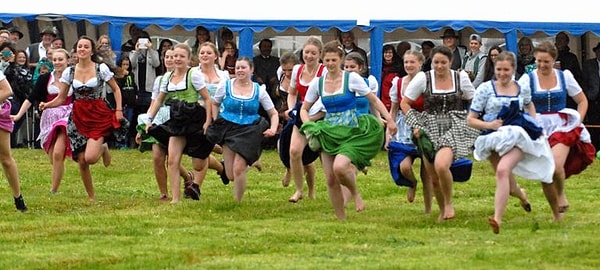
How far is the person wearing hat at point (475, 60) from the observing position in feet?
76.9

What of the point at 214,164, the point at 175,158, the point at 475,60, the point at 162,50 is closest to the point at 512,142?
the point at 175,158

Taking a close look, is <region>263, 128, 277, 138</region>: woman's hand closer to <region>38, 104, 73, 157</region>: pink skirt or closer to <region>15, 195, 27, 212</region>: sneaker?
<region>38, 104, 73, 157</region>: pink skirt

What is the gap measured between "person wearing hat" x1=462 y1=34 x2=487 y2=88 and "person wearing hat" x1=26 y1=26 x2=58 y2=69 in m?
6.65

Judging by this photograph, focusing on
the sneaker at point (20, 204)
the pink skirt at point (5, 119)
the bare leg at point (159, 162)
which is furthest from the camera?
the bare leg at point (159, 162)

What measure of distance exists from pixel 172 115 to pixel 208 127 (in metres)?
0.41

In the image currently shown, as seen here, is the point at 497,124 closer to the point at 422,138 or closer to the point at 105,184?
the point at 422,138

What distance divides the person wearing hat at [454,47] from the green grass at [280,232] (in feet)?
Result: 18.4

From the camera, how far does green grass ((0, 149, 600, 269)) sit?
1138cm

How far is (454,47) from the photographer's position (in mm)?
24219

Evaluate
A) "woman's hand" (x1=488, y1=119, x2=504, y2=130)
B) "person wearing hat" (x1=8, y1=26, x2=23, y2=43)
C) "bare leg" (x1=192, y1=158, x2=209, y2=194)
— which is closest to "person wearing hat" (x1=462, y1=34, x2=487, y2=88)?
"person wearing hat" (x1=8, y1=26, x2=23, y2=43)

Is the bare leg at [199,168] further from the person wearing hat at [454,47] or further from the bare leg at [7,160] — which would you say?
the person wearing hat at [454,47]

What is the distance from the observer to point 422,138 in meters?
13.9

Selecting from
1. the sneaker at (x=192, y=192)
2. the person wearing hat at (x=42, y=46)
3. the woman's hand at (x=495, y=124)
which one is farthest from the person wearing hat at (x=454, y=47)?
the woman's hand at (x=495, y=124)

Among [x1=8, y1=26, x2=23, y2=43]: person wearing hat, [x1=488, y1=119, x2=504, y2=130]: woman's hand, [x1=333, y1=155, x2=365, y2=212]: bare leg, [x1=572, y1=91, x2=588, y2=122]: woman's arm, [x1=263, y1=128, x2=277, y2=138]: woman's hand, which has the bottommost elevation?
Answer: [x1=333, y1=155, x2=365, y2=212]: bare leg
